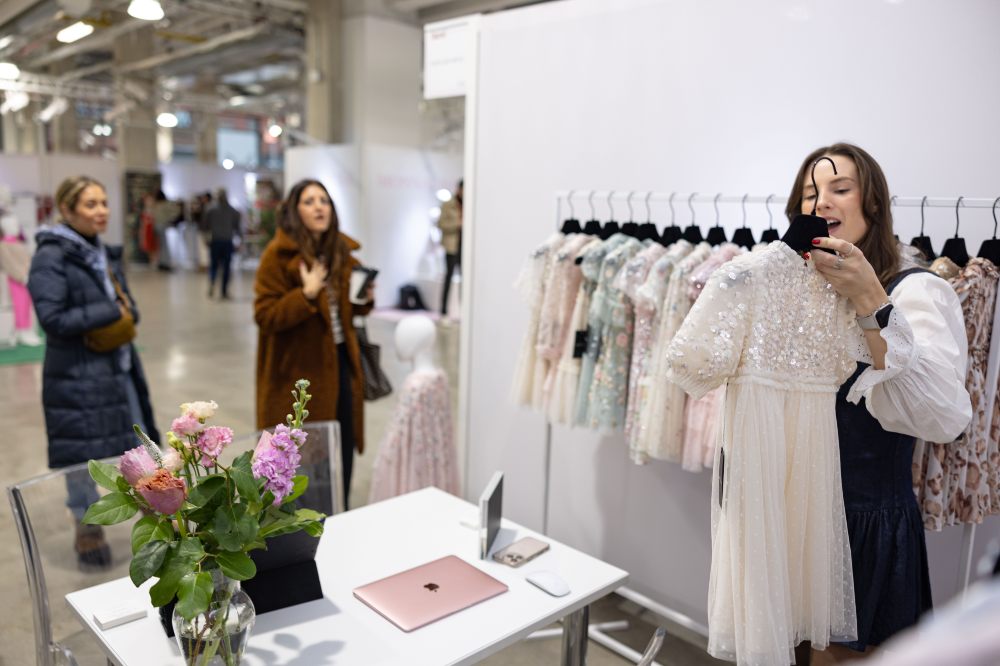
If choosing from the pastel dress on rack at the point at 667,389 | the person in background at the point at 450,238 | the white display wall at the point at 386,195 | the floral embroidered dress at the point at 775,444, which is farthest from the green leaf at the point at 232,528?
the white display wall at the point at 386,195

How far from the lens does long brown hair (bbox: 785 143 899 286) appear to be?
1.88 meters

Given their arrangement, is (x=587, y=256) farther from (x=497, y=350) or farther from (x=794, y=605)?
(x=794, y=605)

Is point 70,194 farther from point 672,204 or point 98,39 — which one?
point 98,39

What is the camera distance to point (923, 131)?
7.80ft

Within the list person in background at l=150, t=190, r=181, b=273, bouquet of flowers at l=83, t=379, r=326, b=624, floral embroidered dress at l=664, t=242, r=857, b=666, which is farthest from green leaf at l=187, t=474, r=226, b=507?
person in background at l=150, t=190, r=181, b=273

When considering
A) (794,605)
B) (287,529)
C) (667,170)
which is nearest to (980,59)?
(667,170)

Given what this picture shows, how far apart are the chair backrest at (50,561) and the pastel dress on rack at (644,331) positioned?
1.63 metres

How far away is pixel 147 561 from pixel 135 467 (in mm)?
159

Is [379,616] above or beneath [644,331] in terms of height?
beneath

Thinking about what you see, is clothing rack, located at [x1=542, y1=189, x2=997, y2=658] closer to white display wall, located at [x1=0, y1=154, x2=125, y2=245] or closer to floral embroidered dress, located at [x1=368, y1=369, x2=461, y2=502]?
floral embroidered dress, located at [x1=368, y1=369, x2=461, y2=502]

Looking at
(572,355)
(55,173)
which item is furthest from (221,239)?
(572,355)

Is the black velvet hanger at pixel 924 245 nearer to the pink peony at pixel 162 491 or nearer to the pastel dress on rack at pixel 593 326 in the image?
the pastel dress on rack at pixel 593 326

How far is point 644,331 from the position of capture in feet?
8.67

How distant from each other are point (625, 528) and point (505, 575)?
152 cm
